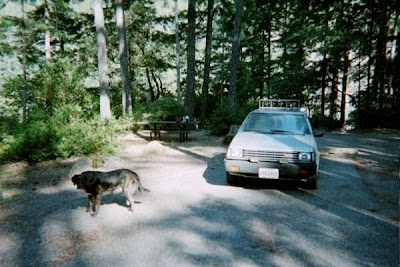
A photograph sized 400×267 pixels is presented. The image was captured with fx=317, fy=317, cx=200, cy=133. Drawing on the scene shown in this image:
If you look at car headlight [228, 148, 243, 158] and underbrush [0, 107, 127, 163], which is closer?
car headlight [228, 148, 243, 158]

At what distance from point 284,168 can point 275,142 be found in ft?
2.28

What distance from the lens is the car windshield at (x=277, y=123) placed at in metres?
7.68

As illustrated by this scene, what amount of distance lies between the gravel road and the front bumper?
442 millimetres

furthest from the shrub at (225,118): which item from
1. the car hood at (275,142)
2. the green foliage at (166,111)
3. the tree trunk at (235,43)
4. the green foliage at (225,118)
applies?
the car hood at (275,142)

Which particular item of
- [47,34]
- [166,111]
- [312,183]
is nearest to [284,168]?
[312,183]

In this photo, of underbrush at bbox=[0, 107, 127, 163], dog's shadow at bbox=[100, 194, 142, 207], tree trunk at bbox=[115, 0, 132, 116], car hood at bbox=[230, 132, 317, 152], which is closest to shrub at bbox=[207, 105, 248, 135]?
tree trunk at bbox=[115, 0, 132, 116]

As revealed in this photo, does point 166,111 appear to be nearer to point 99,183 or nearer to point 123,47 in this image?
point 123,47

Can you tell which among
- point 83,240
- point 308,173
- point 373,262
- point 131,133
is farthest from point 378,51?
point 83,240

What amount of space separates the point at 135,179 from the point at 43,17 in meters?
26.7

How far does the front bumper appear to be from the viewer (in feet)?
21.0

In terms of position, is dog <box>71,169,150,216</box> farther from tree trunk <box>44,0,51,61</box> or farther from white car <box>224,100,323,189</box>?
tree trunk <box>44,0,51,61</box>

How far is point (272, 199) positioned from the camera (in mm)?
6352

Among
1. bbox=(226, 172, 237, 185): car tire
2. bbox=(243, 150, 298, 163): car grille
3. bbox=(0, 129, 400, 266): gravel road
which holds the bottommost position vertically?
bbox=(0, 129, 400, 266): gravel road

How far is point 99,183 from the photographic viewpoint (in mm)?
5480
